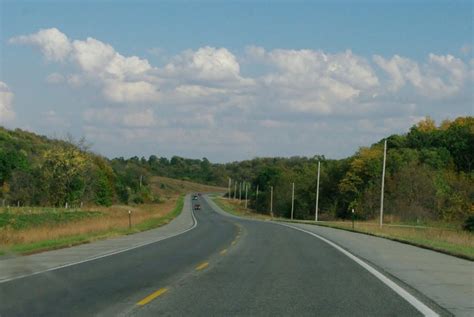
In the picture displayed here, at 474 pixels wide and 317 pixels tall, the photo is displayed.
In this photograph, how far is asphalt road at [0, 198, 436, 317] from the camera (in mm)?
11758

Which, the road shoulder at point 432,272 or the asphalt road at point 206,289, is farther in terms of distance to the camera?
the road shoulder at point 432,272

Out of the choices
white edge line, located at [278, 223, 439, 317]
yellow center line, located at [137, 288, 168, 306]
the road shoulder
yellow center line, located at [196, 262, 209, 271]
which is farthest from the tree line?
yellow center line, located at [137, 288, 168, 306]

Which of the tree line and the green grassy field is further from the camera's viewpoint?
the tree line

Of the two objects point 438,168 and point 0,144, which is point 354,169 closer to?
point 438,168

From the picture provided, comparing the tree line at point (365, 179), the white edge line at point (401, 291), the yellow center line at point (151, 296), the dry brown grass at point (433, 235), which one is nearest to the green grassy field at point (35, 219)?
the tree line at point (365, 179)

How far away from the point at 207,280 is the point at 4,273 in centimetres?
550

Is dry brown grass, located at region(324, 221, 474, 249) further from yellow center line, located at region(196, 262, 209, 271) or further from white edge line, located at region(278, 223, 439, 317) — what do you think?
yellow center line, located at region(196, 262, 209, 271)

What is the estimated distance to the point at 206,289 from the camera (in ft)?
47.3

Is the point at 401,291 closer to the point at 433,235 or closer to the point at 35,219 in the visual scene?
the point at 433,235

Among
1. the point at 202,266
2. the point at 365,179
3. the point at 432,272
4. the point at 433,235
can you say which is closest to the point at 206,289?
the point at 202,266

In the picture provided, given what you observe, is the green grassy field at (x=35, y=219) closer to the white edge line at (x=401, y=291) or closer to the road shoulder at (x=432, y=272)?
the road shoulder at (x=432, y=272)

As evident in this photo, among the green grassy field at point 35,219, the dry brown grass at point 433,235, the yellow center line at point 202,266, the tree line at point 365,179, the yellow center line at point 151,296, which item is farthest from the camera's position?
the tree line at point 365,179

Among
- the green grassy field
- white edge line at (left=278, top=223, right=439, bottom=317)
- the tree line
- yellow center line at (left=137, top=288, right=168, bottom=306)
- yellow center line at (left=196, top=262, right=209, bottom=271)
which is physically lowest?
the green grassy field

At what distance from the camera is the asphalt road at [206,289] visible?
38.6 feet
